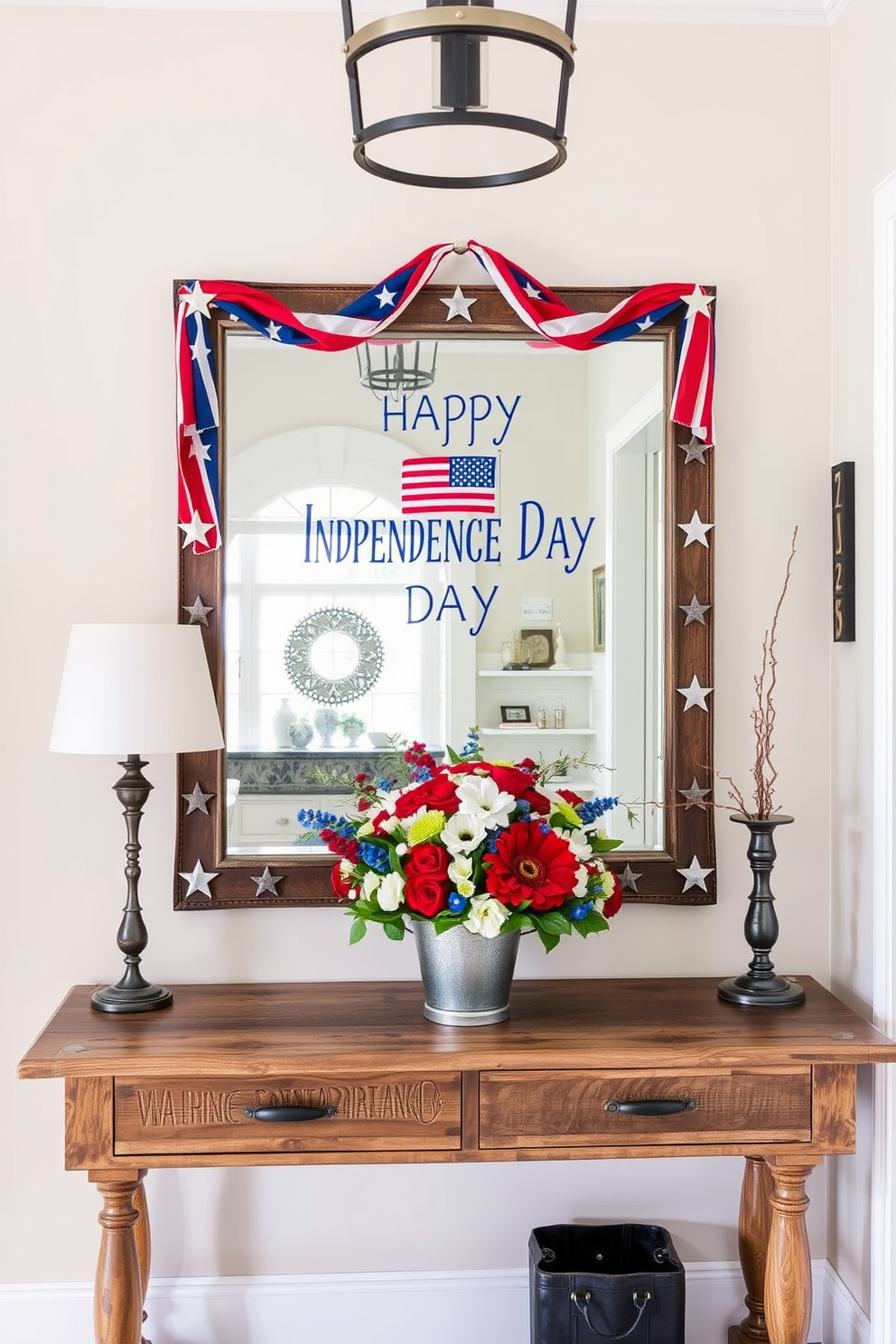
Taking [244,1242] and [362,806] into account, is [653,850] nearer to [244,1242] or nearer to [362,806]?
[362,806]

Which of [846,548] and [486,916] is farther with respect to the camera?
[846,548]

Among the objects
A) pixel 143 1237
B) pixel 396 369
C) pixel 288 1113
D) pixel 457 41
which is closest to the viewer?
pixel 457 41

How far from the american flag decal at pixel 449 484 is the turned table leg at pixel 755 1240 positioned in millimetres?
1506

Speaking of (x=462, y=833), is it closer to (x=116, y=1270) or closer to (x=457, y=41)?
(x=116, y=1270)

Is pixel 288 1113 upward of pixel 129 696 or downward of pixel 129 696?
downward

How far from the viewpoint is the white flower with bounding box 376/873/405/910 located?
199 cm

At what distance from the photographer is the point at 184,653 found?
215cm

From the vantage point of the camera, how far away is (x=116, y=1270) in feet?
6.51

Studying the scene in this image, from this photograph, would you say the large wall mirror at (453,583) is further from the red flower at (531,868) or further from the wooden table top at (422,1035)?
the red flower at (531,868)

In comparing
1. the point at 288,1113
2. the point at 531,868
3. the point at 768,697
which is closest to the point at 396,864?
the point at 531,868

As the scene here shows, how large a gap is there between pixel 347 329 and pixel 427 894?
1.18 meters

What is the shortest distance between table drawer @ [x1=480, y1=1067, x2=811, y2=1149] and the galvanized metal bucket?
0.15 m

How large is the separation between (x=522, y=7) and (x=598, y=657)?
54.9 inches

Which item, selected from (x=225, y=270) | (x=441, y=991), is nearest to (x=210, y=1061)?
(x=441, y=991)
